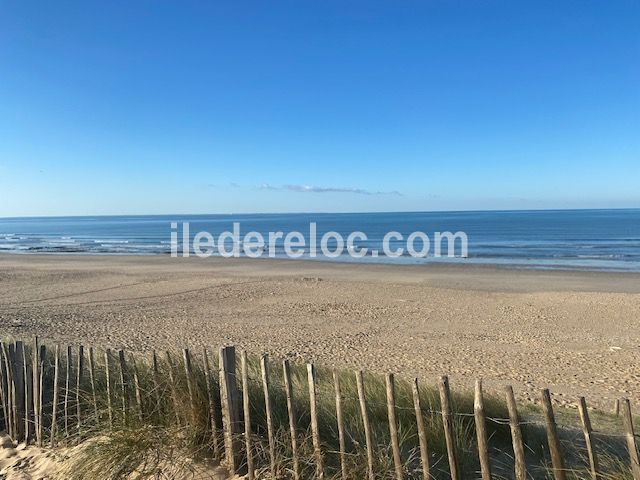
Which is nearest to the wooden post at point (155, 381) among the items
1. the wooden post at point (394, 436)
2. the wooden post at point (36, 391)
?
the wooden post at point (36, 391)

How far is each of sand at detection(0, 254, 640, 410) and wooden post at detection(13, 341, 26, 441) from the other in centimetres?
598

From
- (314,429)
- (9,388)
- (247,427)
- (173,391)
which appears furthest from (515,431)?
(9,388)

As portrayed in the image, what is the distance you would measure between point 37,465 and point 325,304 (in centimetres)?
1334

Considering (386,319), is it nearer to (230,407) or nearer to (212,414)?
(212,414)

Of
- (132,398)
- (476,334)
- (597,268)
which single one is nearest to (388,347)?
(476,334)

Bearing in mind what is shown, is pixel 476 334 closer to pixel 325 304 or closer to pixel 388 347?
pixel 388 347

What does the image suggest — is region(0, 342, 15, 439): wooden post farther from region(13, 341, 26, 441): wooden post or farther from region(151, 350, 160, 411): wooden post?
region(151, 350, 160, 411): wooden post

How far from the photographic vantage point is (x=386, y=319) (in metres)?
14.9

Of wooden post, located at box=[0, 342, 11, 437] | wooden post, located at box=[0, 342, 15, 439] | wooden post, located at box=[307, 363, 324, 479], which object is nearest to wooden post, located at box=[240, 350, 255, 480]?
wooden post, located at box=[307, 363, 324, 479]

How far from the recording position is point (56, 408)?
4.91 metres

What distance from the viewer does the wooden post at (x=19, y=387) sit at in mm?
5039

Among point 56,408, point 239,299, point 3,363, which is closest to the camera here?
point 56,408

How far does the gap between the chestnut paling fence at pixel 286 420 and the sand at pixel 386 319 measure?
4.25 metres

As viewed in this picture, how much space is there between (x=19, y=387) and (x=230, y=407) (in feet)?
8.53
